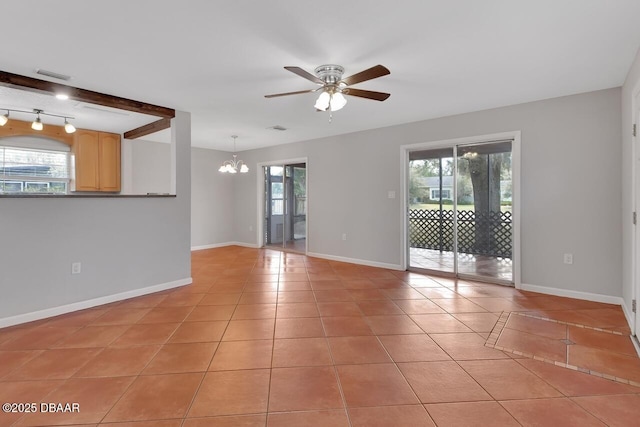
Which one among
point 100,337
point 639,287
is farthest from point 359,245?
point 100,337

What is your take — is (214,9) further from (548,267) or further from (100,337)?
(548,267)

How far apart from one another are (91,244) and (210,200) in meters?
3.87

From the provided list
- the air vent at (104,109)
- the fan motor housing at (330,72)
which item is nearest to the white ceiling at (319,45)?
the fan motor housing at (330,72)

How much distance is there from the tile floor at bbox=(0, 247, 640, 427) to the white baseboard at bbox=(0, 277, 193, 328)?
0.12 m

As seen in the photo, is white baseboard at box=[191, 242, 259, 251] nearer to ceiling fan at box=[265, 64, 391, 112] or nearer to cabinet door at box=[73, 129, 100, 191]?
cabinet door at box=[73, 129, 100, 191]

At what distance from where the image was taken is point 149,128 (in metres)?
4.91

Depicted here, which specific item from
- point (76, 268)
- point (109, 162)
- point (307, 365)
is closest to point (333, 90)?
point (307, 365)

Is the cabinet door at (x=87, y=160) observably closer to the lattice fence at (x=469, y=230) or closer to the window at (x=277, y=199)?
the window at (x=277, y=199)

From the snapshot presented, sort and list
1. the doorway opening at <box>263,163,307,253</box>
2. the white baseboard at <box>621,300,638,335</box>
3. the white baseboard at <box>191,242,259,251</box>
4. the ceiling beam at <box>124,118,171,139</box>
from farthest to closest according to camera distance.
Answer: the white baseboard at <box>191,242,259,251</box> → the doorway opening at <box>263,163,307,253</box> → the ceiling beam at <box>124,118,171,139</box> → the white baseboard at <box>621,300,638,335</box>

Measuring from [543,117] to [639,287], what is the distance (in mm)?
2179

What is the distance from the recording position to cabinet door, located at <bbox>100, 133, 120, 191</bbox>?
5394 millimetres

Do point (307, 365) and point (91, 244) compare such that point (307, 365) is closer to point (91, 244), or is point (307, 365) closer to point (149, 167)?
point (91, 244)

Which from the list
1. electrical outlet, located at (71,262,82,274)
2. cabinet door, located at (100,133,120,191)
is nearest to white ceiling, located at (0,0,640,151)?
cabinet door, located at (100,133,120,191)

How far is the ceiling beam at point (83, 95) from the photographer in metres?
2.88
